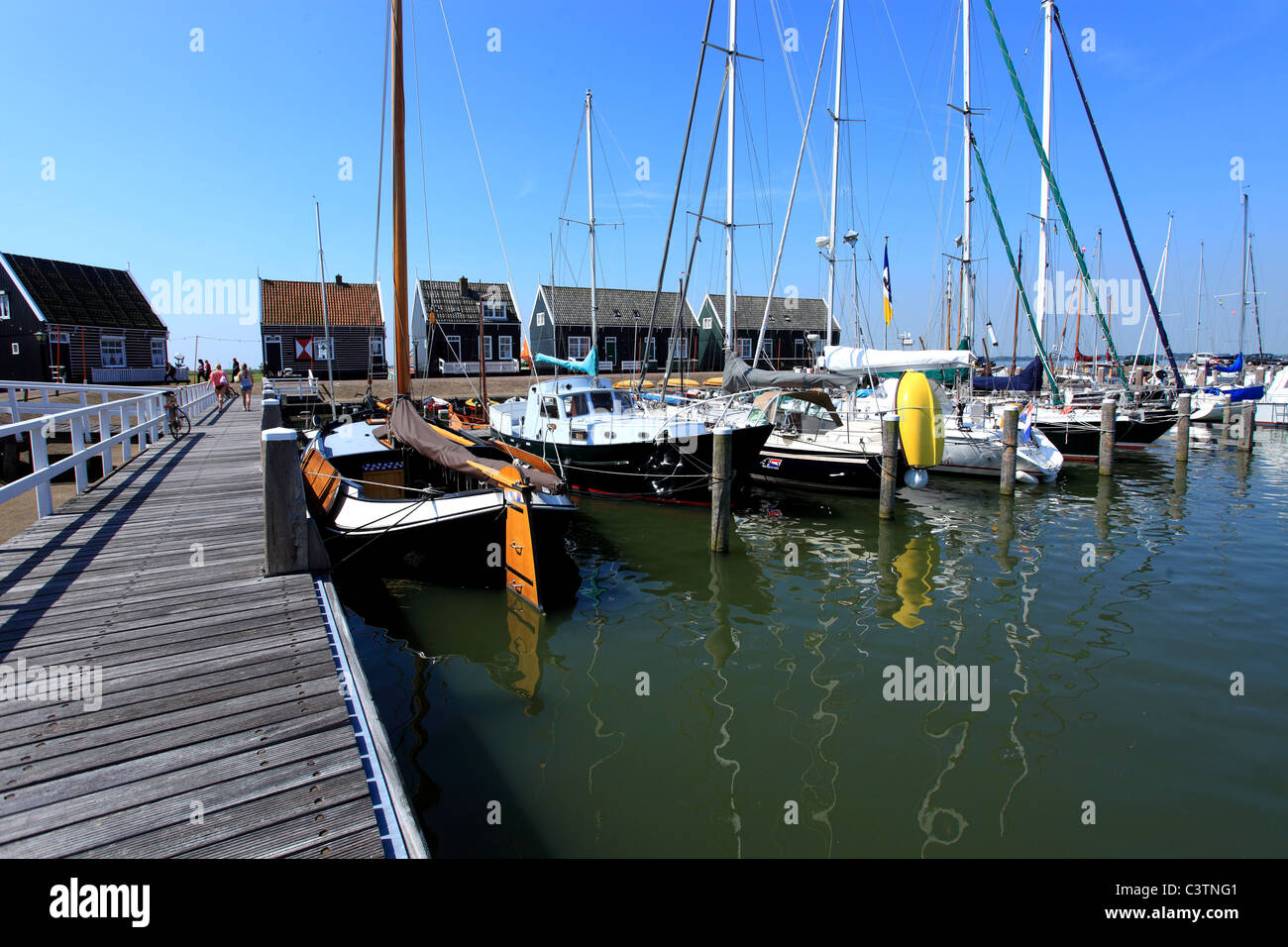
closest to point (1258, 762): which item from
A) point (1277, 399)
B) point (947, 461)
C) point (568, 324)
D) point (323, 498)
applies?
point (323, 498)

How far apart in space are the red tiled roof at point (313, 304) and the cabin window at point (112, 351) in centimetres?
677

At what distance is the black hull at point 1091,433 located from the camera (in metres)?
22.0

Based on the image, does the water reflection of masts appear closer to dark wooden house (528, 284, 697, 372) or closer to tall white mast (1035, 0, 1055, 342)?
tall white mast (1035, 0, 1055, 342)

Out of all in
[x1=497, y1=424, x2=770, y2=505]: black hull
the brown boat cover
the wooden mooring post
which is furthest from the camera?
the wooden mooring post

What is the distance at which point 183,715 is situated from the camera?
4.14 m

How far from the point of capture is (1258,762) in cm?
585

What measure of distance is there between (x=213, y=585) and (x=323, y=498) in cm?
456

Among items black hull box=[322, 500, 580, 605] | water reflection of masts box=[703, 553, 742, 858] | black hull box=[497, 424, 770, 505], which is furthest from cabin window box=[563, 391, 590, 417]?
black hull box=[322, 500, 580, 605]

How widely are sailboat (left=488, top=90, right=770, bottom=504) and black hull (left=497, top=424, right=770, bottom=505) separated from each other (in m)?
0.02

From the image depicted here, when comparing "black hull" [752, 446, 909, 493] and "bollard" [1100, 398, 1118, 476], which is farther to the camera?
A: "bollard" [1100, 398, 1118, 476]

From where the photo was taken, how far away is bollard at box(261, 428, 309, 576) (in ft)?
20.7
